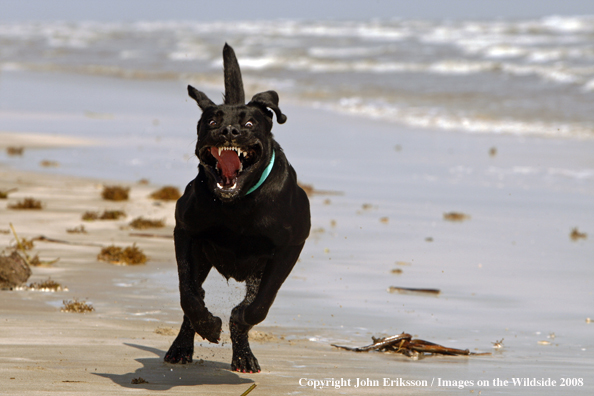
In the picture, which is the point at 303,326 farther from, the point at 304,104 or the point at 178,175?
the point at 304,104

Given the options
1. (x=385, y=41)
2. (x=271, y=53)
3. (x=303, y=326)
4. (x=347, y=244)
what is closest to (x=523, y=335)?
(x=303, y=326)

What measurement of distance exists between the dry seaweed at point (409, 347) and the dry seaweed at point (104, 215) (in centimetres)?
492

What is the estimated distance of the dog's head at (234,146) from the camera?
4133mm

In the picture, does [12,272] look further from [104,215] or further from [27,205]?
[27,205]

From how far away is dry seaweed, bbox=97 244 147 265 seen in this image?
7.38 m

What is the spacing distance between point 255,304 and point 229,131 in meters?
0.91

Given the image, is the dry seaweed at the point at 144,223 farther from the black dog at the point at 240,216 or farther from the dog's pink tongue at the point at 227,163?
the dog's pink tongue at the point at 227,163

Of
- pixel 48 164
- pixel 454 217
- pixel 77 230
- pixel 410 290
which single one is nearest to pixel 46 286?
pixel 77 230

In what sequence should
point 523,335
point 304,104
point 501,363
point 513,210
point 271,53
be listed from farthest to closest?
point 271,53 < point 304,104 < point 513,210 < point 523,335 < point 501,363

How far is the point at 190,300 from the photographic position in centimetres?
434

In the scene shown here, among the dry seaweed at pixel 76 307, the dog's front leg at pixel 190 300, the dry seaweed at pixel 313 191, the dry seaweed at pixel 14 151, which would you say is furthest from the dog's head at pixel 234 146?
the dry seaweed at pixel 14 151

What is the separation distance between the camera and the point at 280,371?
15.3 ft

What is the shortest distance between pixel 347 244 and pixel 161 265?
2.18m

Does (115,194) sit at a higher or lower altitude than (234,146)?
higher
